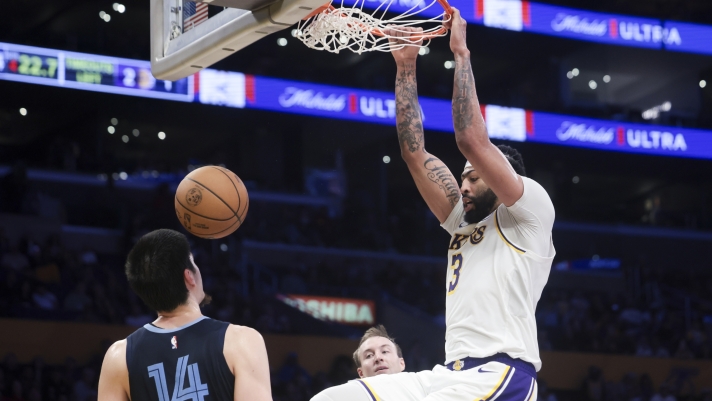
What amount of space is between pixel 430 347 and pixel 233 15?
11580 mm

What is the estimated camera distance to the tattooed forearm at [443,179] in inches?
184

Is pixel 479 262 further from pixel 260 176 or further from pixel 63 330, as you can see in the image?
pixel 260 176

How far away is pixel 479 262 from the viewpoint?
4188 millimetres

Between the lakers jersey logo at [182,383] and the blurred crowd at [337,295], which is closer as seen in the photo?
the lakers jersey logo at [182,383]

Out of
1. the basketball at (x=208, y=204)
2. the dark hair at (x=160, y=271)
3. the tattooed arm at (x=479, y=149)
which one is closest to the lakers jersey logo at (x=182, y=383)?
the dark hair at (x=160, y=271)

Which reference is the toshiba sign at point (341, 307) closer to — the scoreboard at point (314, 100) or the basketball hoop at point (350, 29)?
the scoreboard at point (314, 100)

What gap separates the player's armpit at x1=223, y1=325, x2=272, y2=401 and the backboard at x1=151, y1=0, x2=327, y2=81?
1518 millimetres

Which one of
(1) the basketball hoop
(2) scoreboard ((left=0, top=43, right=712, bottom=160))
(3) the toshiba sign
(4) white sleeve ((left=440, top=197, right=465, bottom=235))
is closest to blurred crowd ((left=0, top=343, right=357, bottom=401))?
(3) the toshiba sign

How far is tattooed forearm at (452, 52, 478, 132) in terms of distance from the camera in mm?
4145

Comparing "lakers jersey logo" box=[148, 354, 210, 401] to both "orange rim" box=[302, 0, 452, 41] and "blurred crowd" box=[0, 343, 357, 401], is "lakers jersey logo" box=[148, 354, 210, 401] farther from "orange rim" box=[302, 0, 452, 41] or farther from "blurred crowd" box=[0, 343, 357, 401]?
"blurred crowd" box=[0, 343, 357, 401]

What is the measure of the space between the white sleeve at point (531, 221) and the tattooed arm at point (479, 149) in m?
0.05

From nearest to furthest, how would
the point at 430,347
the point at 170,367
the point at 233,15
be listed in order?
the point at 170,367
the point at 233,15
the point at 430,347

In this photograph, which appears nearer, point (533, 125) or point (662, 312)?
point (662, 312)

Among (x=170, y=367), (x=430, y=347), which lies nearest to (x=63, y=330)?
(x=430, y=347)
